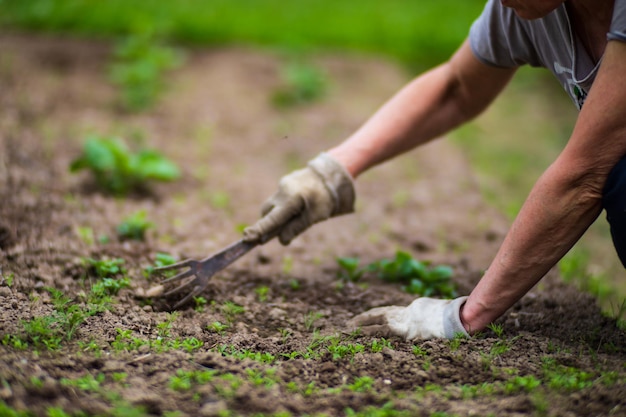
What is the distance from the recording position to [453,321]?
1973 millimetres

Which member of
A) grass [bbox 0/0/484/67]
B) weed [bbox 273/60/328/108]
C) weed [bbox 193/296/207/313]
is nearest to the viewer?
weed [bbox 193/296/207/313]

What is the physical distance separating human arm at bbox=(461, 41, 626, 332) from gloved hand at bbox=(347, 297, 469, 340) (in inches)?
1.6

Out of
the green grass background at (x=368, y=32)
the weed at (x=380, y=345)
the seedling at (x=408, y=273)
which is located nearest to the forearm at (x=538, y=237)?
the weed at (x=380, y=345)

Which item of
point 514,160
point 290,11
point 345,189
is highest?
point 290,11

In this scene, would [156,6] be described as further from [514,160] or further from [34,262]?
[34,262]

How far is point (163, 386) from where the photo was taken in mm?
1668

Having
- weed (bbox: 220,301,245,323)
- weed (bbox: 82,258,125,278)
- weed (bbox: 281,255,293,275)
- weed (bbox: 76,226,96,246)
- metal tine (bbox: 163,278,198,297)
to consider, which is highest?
weed (bbox: 76,226,96,246)

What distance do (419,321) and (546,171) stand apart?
1.89 ft

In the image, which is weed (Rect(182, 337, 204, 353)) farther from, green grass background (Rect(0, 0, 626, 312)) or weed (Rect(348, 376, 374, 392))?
green grass background (Rect(0, 0, 626, 312))

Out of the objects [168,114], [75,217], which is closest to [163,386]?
[75,217]

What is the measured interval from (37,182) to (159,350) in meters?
1.69

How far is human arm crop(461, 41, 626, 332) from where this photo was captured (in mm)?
1640

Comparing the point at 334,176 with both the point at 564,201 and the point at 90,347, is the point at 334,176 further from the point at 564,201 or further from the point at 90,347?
the point at 90,347

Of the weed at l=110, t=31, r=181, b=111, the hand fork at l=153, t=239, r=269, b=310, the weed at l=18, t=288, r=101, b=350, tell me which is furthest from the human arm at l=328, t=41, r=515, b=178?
the weed at l=110, t=31, r=181, b=111
